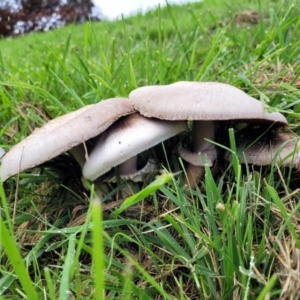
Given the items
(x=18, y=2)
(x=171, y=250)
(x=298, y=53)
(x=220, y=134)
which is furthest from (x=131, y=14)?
(x=18, y=2)

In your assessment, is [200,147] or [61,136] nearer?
[61,136]

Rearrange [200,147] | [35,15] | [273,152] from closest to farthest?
[273,152]
[200,147]
[35,15]

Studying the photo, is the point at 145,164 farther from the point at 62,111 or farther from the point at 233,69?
the point at 233,69

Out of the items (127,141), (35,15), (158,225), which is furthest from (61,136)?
(35,15)

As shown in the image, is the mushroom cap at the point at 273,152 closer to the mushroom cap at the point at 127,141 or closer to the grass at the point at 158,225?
the grass at the point at 158,225

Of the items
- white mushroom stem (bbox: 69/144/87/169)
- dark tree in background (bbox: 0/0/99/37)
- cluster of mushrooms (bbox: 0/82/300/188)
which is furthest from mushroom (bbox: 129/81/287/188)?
dark tree in background (bbox: 0/0/99/37)

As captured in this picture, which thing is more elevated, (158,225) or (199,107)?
(199,107)

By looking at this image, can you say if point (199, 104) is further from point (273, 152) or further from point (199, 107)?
point (273, 152)

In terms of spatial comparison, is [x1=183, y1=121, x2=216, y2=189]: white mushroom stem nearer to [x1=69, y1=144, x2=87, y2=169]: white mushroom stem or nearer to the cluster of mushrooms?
the cluster of mushrooms

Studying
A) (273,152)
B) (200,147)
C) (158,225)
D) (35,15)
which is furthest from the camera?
(35,15)
